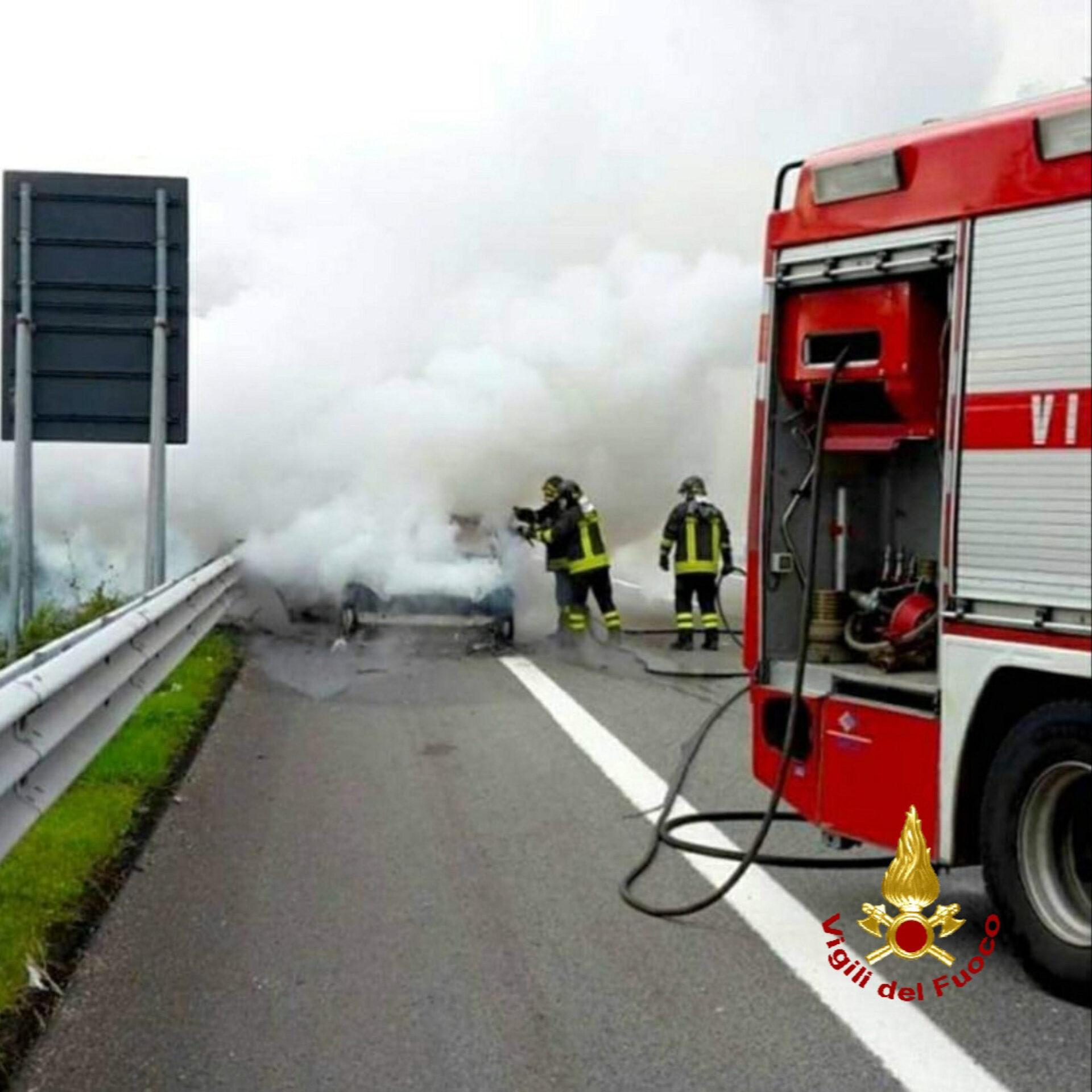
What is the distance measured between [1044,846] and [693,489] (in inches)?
418

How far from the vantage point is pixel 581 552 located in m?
15.4

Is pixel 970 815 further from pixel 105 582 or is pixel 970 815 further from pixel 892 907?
pixel 105 582

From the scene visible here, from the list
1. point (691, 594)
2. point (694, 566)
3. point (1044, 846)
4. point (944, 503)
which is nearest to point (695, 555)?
point (694, 566)

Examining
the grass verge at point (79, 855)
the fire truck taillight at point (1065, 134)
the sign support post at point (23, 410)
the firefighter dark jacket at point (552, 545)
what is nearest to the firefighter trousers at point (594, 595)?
the firefighter dark jacket at point (552, 545)

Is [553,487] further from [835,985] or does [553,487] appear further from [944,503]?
[835,985]

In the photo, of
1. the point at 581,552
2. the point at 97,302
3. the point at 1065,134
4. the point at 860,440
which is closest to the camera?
the point at 1065,134

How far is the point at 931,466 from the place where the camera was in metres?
6.09

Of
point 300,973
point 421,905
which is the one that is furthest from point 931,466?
point 300,973

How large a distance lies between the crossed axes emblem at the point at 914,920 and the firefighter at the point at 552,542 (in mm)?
9638

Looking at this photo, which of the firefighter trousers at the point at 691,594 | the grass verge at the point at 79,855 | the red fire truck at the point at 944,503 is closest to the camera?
the red fire truck at the point at 944,503

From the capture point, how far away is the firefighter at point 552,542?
50.7ft

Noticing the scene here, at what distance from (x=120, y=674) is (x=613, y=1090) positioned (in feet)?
12.5

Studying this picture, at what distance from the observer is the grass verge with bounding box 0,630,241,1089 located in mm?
4973

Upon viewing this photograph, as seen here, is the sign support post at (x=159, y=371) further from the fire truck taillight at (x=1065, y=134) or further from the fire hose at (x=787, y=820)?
the fire truck taillight at (x=1065, y=134)
